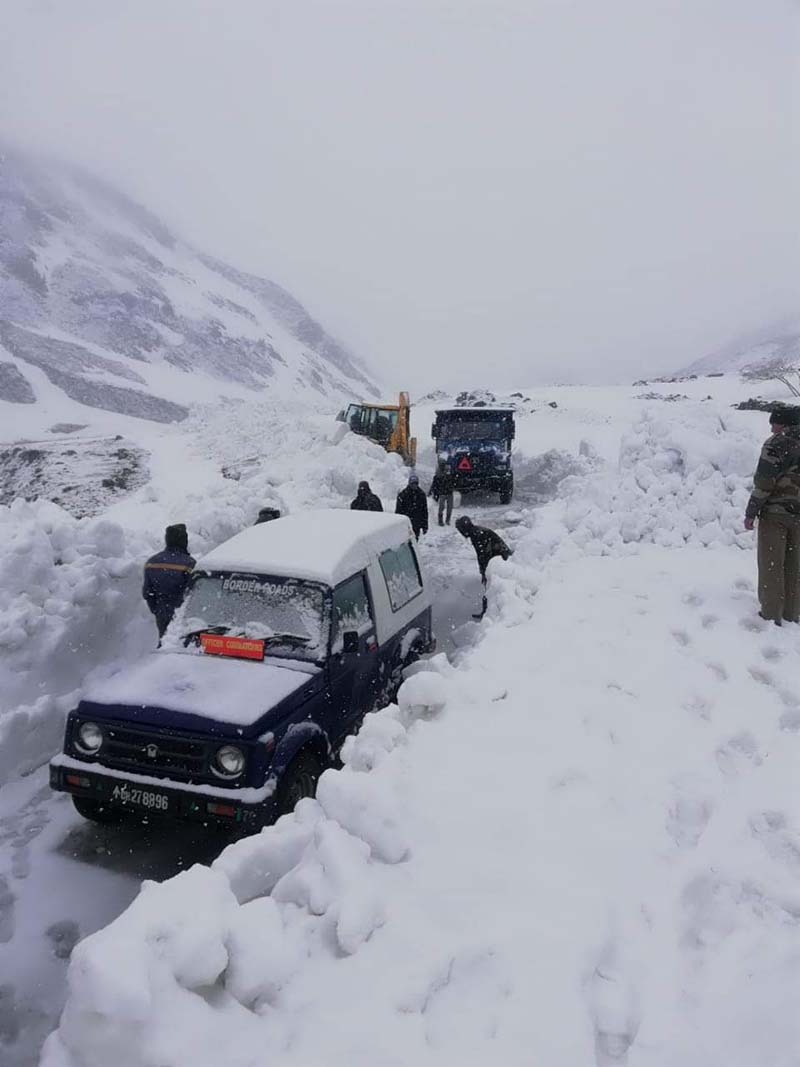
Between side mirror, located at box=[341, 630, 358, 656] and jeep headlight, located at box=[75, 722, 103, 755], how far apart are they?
1767 millimetres

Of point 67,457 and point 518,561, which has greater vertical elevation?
point 518,561

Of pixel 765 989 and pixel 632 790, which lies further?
pixel 632 790

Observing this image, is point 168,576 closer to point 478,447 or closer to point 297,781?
point 297,781

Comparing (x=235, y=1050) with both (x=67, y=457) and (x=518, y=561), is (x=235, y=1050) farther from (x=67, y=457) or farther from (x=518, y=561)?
(x=67, y=457)

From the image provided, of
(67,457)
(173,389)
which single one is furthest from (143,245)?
(67,457)

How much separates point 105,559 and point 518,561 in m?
4.94

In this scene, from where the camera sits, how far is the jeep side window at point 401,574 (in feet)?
22.9

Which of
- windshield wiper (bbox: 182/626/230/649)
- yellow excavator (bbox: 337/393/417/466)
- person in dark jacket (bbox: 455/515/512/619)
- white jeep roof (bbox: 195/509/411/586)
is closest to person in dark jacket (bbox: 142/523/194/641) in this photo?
white jeep roof (bbox: 195/509/411/586)

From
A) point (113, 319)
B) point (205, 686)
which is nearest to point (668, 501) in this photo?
point (205, 686)

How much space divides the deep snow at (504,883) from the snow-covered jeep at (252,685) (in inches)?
27.4

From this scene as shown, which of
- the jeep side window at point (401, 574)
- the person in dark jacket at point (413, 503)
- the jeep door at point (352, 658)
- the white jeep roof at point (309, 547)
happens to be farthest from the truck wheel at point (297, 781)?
the person in dark jacket at point (413, 503)

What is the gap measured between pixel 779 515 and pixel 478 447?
1341 cm

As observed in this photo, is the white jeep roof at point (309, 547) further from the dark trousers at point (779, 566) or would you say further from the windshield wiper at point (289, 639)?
the dark trousers at point (779, 566)

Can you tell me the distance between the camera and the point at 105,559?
27.2ft
